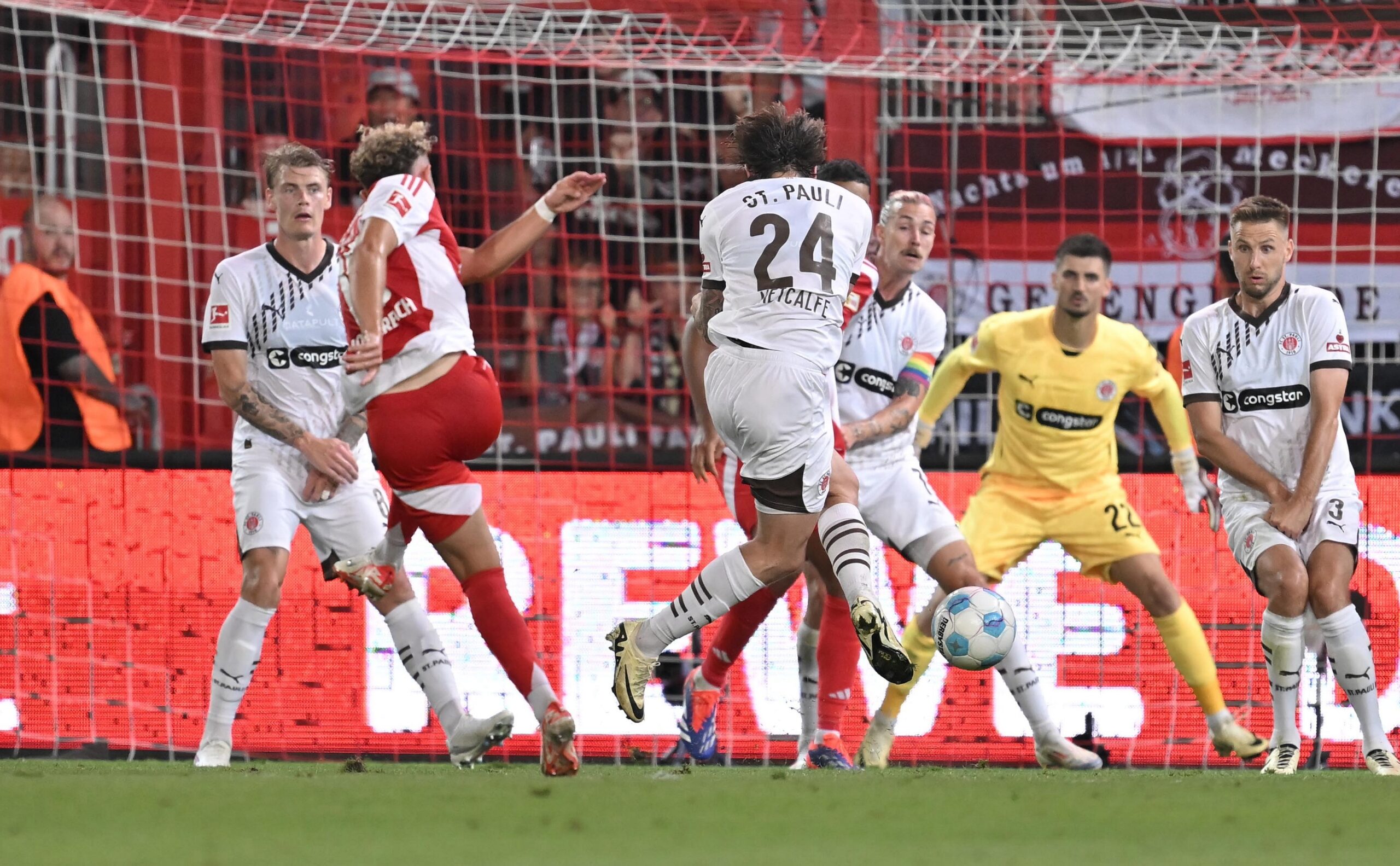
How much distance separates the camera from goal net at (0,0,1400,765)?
819cm

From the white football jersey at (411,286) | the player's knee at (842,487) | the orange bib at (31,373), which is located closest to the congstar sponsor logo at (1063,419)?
the player's knee at (842,487)

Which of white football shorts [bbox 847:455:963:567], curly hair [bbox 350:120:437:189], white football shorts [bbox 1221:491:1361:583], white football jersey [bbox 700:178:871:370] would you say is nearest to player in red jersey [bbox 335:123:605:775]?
curly hair [bbox 350:120:437:189]

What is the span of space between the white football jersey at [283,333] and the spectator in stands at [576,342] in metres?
2.67

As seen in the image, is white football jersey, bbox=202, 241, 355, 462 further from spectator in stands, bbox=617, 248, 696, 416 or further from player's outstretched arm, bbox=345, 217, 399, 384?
spectator in stands, bbox=617, 248, 696, 416

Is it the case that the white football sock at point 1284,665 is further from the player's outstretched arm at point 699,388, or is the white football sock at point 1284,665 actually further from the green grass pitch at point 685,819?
the player's outstretched arm at point 699,388

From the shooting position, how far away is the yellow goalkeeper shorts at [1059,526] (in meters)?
7.49

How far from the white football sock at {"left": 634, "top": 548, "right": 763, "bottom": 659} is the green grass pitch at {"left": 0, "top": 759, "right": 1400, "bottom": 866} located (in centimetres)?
41

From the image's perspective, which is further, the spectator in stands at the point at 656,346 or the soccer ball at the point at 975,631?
the spectator in stands at the point at 656,346

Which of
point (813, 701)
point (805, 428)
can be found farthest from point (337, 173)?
point (805, 428)

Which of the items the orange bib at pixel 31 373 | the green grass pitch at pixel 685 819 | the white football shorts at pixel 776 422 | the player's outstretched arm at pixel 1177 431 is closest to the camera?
the green grass pitch at pixel 685 819

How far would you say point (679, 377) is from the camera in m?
9.83

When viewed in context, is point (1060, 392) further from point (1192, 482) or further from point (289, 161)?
point (289, 161)

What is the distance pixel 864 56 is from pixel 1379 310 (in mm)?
3072

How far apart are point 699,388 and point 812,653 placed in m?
1.46
